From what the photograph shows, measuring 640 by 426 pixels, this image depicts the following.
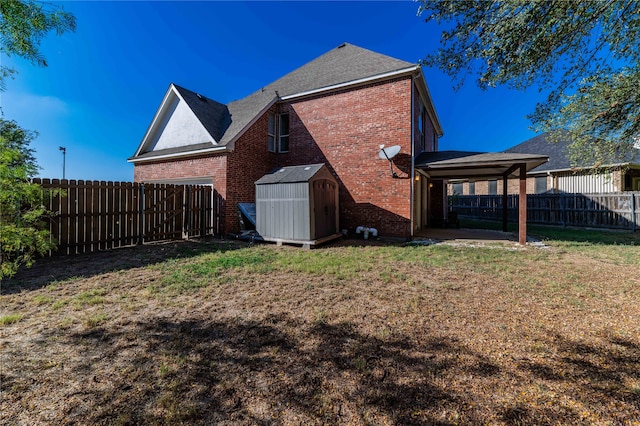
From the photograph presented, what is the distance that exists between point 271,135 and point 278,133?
1.29 feet

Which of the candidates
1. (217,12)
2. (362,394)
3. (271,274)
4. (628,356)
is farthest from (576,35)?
(217,12)

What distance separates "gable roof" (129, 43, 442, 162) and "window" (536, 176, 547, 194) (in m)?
16.0

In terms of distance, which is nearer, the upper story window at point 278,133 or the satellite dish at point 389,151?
the satellite dish at point 389,151

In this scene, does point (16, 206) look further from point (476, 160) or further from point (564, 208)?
point (564, 208)

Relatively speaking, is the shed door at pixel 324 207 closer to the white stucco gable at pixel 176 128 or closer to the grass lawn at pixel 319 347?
the grass lawn at pixel 319 347

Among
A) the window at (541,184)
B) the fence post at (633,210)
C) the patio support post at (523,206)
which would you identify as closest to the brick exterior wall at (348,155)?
the patio support post at (523,206)

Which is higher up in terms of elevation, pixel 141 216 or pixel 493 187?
pixel 493 187

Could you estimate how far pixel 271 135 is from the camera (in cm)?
1194

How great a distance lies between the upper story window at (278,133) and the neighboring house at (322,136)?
5cm

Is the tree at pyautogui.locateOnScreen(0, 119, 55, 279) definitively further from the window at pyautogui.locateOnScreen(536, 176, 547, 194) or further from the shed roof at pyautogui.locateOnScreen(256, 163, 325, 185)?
the window at pyautogui.locateOnScreen(536, 176, 547, 194)

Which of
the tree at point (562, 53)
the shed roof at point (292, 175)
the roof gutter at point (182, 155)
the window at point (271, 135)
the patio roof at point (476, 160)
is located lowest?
the shed roof at point (292, 175)

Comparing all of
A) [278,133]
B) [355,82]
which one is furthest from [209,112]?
[355,82]

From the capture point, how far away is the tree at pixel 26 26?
296cm

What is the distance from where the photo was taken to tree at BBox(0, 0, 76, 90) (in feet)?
9.70
